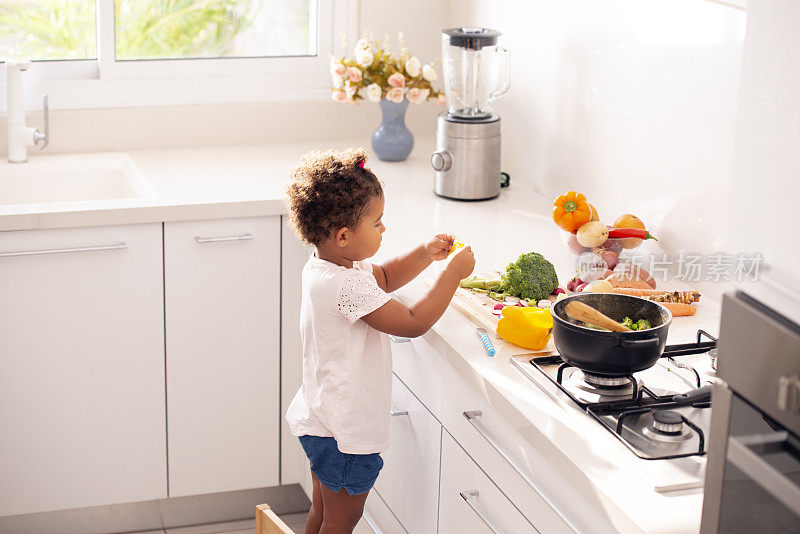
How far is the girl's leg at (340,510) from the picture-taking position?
79.2 inches

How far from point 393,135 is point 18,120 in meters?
0.99

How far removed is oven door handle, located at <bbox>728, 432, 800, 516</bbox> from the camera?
949mm

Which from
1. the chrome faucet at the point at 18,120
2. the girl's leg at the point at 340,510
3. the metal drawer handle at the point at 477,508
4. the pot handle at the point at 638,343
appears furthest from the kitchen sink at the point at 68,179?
the pot handle at the point at 638,343

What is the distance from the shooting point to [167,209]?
8.02 ft

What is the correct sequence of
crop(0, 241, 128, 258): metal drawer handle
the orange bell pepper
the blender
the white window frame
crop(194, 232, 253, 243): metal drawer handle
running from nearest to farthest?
the orange bell pepper < crop(0, 241, 128, 258): metal drawer handle < crop(194, 232, 253, 243): metal drawer handle < the blender < the white window frame

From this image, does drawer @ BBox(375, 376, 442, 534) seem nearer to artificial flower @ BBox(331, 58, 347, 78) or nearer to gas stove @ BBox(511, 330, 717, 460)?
gas stove @ BBox(511, 330, 717, 460)

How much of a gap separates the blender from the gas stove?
3.06ft

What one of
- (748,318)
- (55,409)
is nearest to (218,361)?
(55,409)

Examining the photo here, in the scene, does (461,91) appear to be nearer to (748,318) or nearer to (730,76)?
(730,76)

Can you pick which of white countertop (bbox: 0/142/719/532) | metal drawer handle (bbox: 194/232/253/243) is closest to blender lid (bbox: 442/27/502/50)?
white countertop (bbox: 0/142/719/532)

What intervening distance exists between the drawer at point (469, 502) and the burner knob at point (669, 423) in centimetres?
25

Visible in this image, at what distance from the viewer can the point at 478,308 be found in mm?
1947

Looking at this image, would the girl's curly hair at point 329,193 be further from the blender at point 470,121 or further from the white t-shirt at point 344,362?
the blender at point 470,121

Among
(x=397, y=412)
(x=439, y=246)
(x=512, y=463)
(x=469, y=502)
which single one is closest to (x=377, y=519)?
Result: (x=397, y=412)
